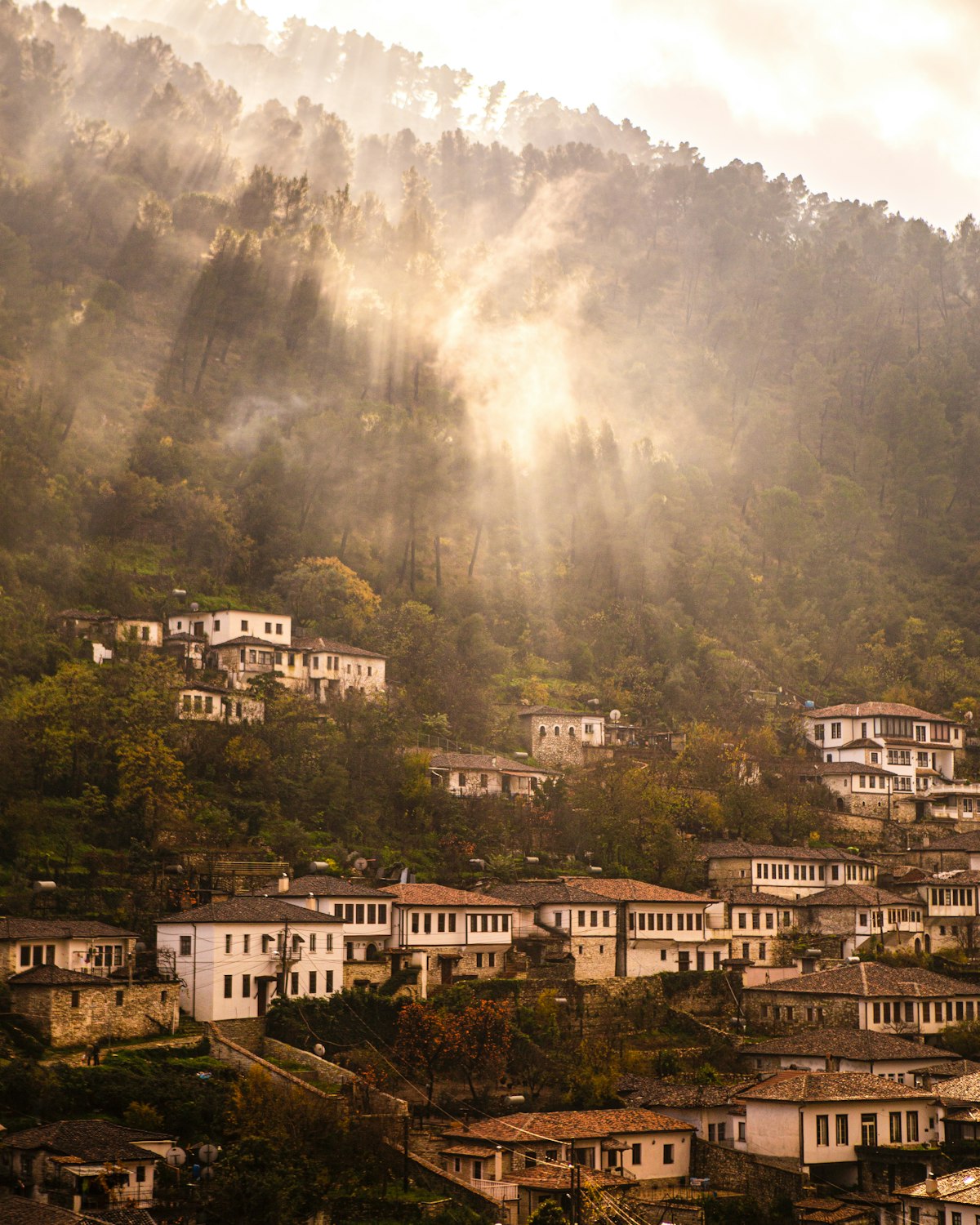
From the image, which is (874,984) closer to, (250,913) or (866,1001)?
(866,1001)

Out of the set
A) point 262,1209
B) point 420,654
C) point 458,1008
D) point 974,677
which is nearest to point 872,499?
point 974,677

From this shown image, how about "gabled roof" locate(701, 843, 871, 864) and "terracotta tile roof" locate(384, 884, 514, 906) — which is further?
"gabled roof" locate(701, 843, 871, 864)

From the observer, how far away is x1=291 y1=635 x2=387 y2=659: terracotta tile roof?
76125 millimetres

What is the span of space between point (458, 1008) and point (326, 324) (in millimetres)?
58921

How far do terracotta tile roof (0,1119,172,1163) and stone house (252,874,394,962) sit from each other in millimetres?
14782

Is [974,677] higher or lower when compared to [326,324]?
lower

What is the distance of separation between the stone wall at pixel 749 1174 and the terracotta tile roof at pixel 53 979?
17746 mm

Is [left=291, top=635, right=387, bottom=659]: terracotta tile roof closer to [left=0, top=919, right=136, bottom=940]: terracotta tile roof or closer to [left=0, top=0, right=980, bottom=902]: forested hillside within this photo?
[left=0, top=0, right=980, bottom=902]: forested hillside

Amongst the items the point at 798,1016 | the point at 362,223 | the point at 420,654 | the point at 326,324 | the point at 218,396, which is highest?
the point at 362,223

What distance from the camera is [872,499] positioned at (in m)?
117

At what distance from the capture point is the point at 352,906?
55938 mm

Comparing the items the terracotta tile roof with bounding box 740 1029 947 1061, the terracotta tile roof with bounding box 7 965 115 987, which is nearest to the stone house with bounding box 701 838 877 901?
the terracotta tile roof with bounding box 740 1029 947 1061

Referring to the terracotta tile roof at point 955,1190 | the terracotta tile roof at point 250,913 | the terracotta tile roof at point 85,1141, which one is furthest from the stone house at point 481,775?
the terracotta tile roof at point 85,1141

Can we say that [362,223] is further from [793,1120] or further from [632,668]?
[793,1120]
